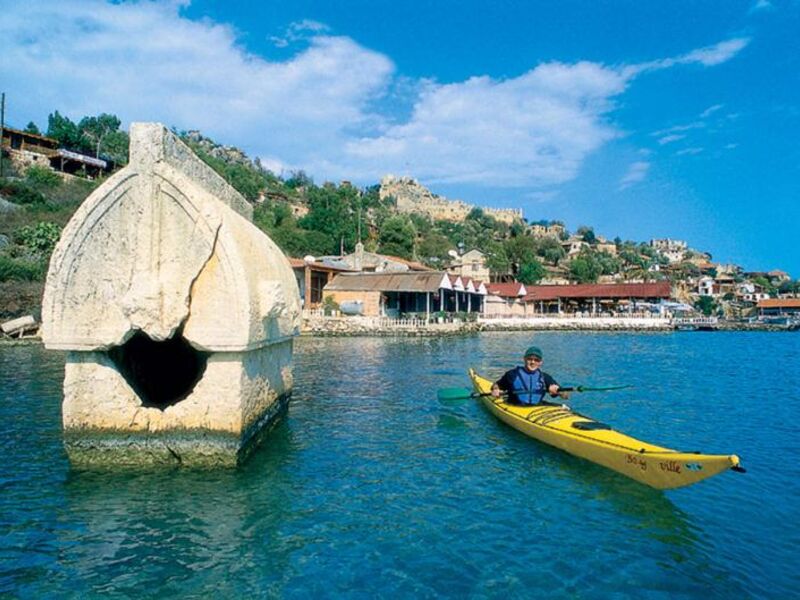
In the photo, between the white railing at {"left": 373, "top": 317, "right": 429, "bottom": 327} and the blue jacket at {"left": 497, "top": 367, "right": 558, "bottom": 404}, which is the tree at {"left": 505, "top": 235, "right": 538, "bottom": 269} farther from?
the blue jacket at {"left": 497, "top": 367, "right": 558, "bottom": 404}

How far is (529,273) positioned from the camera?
276 feet


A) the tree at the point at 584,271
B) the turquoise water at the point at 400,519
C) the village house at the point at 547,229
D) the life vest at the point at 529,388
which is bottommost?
the turquoise water at the point at 400,519

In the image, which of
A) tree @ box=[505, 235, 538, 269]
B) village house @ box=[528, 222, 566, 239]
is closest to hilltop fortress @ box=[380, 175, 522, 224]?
village house @ box=[528, 222, 566, 239]

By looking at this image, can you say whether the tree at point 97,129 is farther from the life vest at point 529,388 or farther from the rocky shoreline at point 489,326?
the life vest at point 529,388

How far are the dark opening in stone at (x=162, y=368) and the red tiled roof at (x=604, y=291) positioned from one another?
5885 cm

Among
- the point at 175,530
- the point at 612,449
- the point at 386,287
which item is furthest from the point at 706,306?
the point at 175,530

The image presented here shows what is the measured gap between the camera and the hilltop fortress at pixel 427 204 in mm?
134125

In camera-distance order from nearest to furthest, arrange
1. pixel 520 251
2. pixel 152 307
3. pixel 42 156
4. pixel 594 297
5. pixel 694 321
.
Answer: pixel 152 307
pixel 42 156
pixel 594 297
pixel 694 321
pixel 520 251

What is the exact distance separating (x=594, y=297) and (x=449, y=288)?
27.1 m

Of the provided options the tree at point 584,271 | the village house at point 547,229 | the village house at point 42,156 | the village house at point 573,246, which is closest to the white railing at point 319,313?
the village house at point 42,156

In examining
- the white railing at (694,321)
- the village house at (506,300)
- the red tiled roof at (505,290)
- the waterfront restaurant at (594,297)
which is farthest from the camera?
the red tiled roof at (505,290)

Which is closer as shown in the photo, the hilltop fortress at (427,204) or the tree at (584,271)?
the tree at (584,271)

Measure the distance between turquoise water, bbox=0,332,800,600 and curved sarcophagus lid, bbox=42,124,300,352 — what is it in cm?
232

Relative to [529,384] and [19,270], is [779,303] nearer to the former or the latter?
[529,384]
